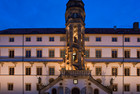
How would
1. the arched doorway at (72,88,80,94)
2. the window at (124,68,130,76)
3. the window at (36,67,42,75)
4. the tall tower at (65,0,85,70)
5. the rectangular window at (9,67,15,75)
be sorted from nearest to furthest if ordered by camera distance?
1. the arched doorway at (72,88,80,94)
2. the tall tower at (65,0,85,70)
3. the window at (124,68,130,76)
4. the window at (36,67,42,75)
5. the rectangular window at (9,67,15,75)

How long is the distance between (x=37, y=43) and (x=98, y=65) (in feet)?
56.0

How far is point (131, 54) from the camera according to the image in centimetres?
3403

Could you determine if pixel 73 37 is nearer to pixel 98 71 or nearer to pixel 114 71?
pixel 98 71

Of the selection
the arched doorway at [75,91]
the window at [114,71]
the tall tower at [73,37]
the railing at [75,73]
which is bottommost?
the arched doorway at [75,91]

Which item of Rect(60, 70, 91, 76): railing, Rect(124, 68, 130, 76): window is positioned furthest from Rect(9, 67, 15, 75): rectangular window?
Rect(124, 68, 130, 76): window

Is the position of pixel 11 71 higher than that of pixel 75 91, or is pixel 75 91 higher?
pixel 11 71

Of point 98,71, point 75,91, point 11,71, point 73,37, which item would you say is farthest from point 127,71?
point 11,71

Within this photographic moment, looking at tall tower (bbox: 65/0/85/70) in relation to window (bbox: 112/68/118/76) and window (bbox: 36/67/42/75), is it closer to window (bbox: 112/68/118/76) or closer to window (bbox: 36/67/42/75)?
window (bbox: 36/67/42/75)

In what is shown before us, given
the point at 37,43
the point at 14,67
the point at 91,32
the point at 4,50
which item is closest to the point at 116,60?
the point at 91,32

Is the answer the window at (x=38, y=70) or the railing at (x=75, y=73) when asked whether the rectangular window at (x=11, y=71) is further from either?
the railing at (x=75, y=73)

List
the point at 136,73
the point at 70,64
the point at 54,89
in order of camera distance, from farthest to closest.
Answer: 1. the point at 136,73
2. the point at 54,89
3. the point at 70,64

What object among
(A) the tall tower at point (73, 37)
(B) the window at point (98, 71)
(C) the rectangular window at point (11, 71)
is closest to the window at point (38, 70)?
(C) the rectangular window at point (11, 71)

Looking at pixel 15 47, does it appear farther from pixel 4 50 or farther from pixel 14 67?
pixel 14 67

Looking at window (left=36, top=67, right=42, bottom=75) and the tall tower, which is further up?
the tall tower
